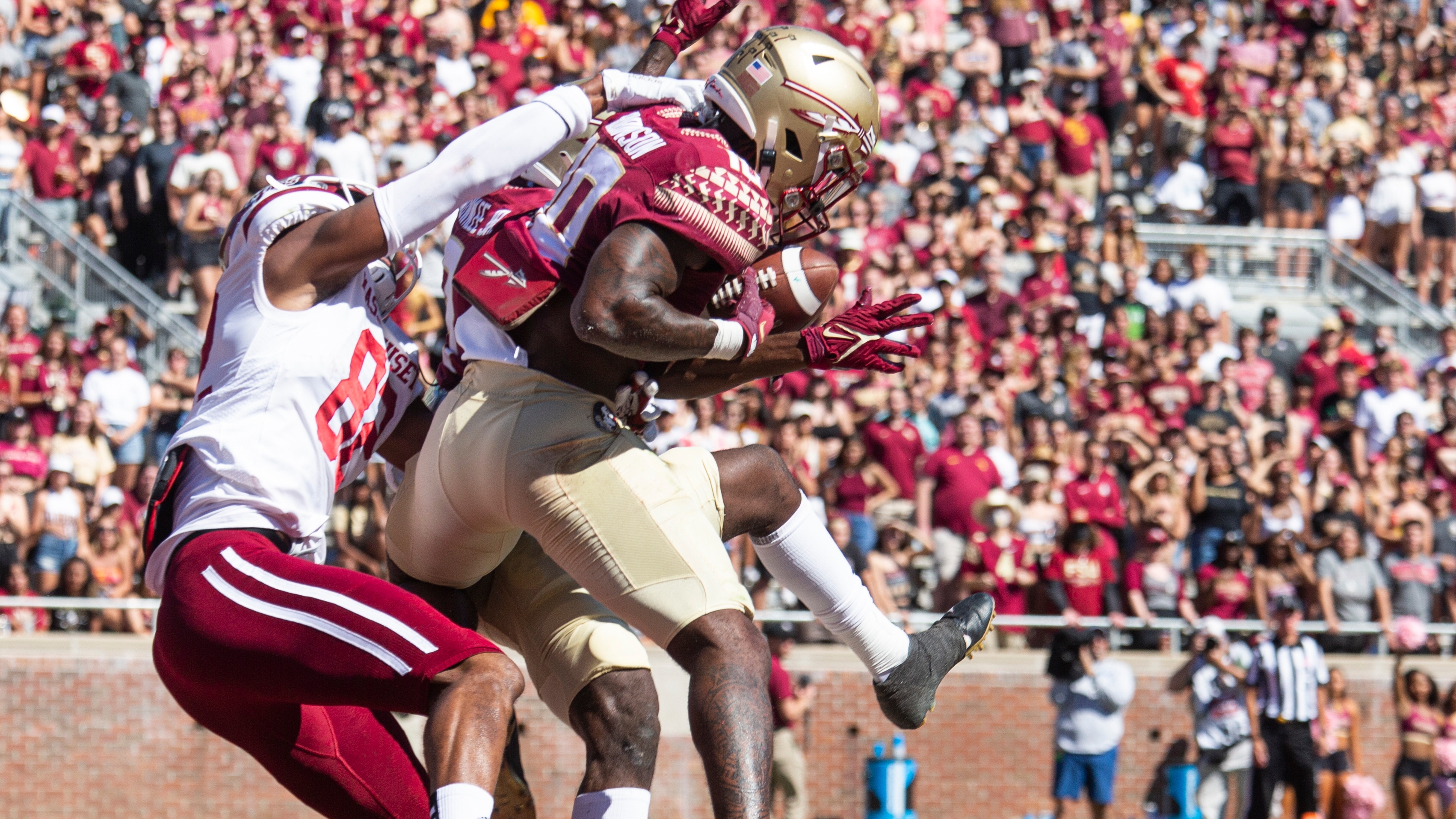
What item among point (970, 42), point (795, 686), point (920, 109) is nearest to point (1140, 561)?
point (795, 686)

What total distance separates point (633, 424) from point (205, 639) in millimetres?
1155

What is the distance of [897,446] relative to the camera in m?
11.2

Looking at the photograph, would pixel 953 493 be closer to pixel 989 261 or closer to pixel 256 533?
pixel 989 261

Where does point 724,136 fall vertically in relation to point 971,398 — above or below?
above

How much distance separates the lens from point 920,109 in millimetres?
14086

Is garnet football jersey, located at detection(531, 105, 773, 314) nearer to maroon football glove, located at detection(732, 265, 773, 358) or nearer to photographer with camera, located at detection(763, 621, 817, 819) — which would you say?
maroon football glove, located at detection(732, 265, 773, 358)

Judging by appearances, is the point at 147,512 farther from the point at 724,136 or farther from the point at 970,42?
the point at 970,42

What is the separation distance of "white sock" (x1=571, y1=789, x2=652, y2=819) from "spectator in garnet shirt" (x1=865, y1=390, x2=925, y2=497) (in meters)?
7.29

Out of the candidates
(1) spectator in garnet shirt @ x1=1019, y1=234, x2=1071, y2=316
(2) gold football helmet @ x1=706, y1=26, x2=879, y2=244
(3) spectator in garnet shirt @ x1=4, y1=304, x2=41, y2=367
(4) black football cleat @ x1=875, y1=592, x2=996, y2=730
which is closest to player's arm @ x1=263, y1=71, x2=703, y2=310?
(2) gold football helmet @ x1=706, y1=26, x2=879, y2=244

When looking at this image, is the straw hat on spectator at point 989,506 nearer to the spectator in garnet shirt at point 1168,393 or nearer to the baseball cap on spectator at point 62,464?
the spectator in garnet shirt at point 1168,393

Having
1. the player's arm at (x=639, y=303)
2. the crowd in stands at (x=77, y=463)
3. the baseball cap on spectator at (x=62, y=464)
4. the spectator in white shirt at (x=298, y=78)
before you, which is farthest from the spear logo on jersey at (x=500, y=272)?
the spectator in white shirt at (x=298, y=78)

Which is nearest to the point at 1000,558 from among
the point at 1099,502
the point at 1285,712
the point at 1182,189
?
the point at 1099,502

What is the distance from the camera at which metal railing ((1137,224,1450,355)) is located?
14.5 m

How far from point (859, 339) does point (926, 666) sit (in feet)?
3.17
